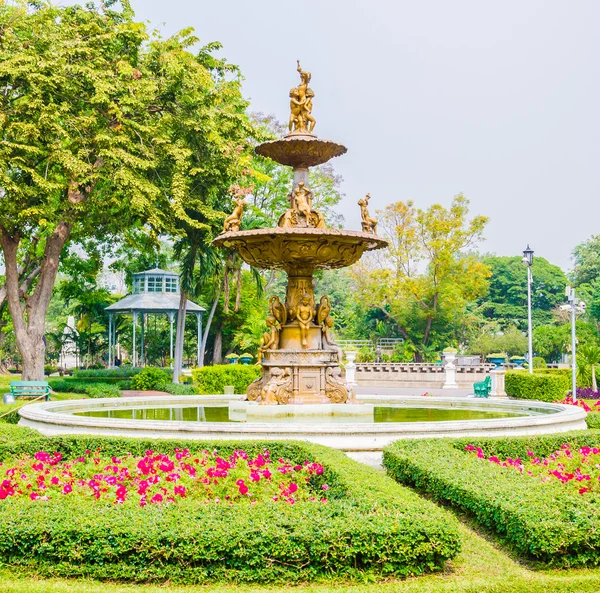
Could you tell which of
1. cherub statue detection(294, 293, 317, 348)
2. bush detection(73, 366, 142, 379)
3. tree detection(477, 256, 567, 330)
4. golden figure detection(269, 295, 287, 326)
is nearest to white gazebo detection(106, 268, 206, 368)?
bush detection(73, 366, 142, 379)

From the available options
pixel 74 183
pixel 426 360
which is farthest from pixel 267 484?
pixel 426 360

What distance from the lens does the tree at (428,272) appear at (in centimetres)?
4459

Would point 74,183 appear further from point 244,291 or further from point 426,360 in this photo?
point 426,360

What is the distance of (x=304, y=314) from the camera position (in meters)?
14.4

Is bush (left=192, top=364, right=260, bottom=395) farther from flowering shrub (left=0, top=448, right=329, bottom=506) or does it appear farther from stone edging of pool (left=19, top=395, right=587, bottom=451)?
flowering shrub (left=0, top=448, right=329, bottom=506)

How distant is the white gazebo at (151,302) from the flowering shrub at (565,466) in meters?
27.7

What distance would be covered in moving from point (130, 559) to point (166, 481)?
2532 mm

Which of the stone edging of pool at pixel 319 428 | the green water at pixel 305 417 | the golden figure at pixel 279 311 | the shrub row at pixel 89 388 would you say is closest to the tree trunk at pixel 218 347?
the shrub row at pixel 89 388

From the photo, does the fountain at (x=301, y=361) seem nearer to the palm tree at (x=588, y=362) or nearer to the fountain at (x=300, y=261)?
the fountain at (x=300, y=261)

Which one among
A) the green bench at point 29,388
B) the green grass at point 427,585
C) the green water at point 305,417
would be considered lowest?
the green grass at point 427,585

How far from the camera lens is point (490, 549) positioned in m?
7.04

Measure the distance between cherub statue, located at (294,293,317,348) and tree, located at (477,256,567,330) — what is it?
53642mm

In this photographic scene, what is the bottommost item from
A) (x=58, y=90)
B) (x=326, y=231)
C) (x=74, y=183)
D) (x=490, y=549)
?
(x=490, y=549)

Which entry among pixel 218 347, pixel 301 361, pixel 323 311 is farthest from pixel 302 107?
pixel 218 347
